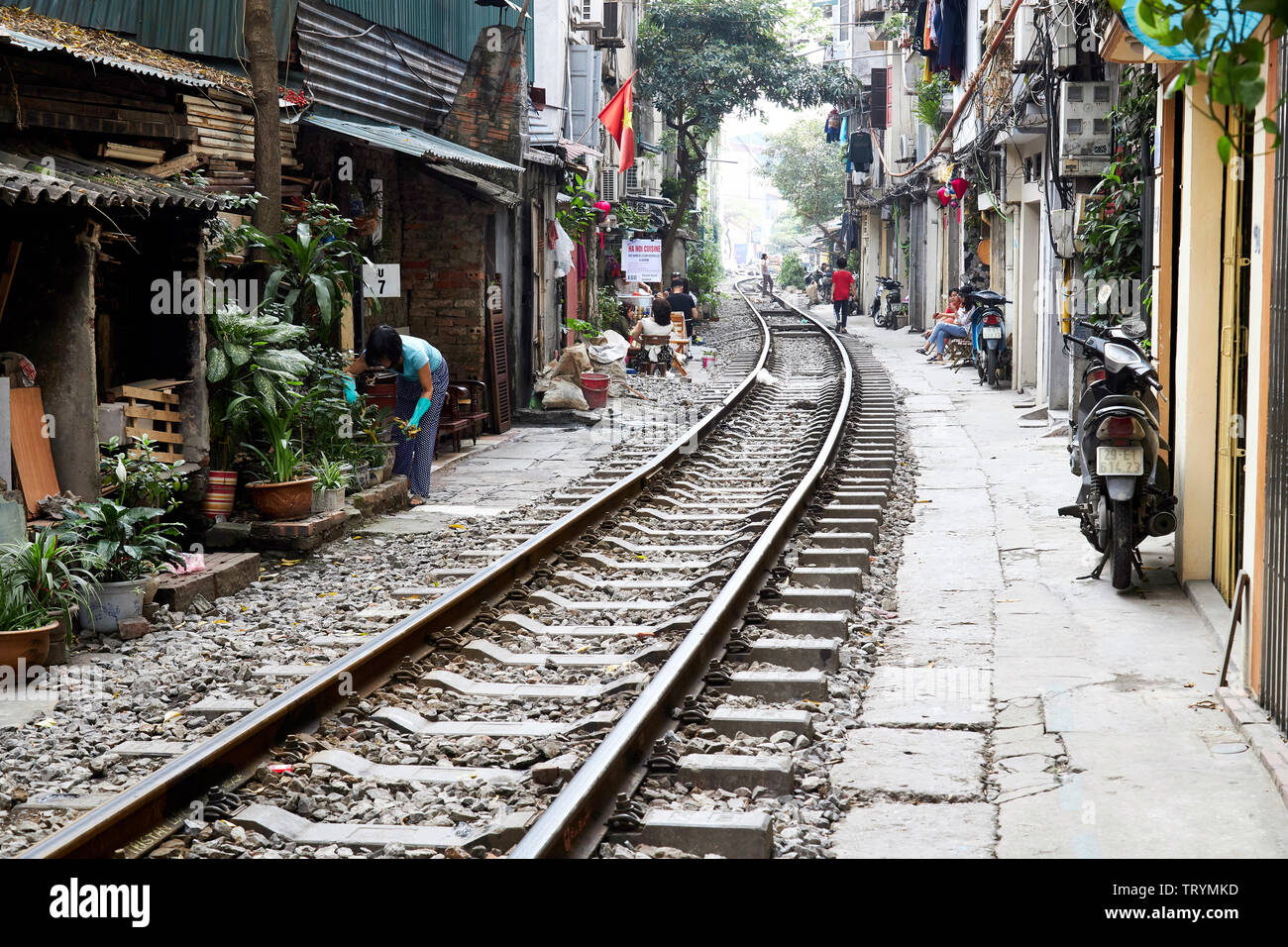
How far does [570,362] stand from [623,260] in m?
11.8

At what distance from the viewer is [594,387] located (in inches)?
717

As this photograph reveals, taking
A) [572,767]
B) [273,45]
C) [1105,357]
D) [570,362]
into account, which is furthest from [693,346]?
[572,767]

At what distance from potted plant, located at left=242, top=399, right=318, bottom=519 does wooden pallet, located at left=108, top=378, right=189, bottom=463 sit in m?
0.55

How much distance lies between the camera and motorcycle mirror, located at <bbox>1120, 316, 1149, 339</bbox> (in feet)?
35.1

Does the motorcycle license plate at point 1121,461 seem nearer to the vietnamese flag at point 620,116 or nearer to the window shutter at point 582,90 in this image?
the vietnamese flag at point 620,116

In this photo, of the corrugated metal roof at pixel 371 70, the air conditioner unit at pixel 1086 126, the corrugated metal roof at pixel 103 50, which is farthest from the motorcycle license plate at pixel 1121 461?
the corrugated metal roof at pixel 371 70

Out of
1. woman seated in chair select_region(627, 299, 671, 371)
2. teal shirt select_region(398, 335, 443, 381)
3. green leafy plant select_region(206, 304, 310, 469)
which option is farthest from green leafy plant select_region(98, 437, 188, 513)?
woman seated in chair select_region(627, 299, 671, 371)

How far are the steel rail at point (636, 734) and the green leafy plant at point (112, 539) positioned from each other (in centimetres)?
320

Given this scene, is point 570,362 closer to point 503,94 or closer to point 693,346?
point 503,94

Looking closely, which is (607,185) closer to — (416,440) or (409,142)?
(409,142)

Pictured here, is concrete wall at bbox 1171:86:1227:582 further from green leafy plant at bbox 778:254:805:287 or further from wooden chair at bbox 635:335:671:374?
green leafy plant at bbox 778:254:805:287

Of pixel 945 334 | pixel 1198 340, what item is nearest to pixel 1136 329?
pixel 1198 340

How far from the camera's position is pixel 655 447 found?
14578 millimetres

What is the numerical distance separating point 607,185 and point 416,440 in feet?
75.4
